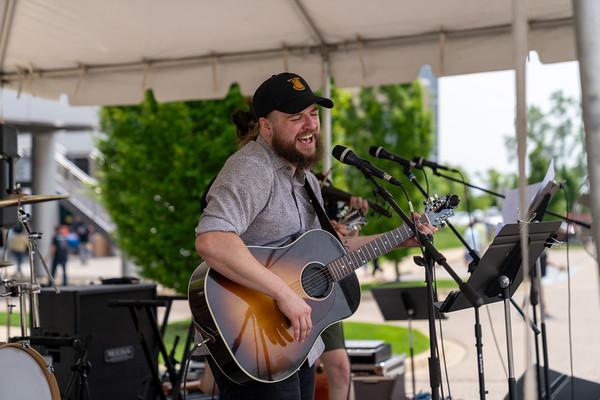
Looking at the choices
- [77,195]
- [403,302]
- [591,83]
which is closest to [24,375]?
[403,302]

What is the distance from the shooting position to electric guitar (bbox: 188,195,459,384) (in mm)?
2969

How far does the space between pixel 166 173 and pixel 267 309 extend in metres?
9.45

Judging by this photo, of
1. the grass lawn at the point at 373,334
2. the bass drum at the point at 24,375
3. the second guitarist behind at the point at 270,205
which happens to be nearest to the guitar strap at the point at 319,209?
the second guitarist behind at the point at 270,205

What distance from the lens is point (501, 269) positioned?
129 inches

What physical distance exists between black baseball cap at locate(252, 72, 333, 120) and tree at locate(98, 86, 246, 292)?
8.29 metres

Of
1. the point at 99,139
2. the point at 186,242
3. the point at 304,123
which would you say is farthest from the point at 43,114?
the point at 304,123

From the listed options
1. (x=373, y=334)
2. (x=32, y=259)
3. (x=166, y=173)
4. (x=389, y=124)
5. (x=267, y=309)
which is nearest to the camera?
(x=267, y=309)

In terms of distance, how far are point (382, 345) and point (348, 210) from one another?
1.40m

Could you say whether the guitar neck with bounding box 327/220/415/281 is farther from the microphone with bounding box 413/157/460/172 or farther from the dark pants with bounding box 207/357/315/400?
the microphone with bounding box 413/157/460/172

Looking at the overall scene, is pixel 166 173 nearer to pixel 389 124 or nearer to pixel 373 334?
pixel 373 334

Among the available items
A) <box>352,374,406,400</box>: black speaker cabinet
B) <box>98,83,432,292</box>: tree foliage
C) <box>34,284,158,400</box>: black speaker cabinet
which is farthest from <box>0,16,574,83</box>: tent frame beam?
<box>98,83,432,292</box>: tree foliage

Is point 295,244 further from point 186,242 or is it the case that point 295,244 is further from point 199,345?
point 186,242

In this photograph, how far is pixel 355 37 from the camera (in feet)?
20.2

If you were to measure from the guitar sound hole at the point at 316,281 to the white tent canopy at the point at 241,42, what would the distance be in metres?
2.81
